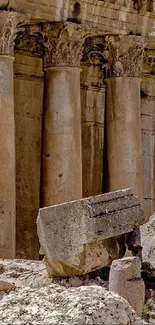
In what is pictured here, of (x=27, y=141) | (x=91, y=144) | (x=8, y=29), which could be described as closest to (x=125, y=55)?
(x=91, y=144)

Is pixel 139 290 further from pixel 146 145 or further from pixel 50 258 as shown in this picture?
pixel 146 145

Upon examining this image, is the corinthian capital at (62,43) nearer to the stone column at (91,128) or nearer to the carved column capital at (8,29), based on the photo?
the carved column capital at (8,29)

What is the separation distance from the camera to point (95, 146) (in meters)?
24.5

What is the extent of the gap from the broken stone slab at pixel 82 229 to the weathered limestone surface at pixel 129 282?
3.62 feet

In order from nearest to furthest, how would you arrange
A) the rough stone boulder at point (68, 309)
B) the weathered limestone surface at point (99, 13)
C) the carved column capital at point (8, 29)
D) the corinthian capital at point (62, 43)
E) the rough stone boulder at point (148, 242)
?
the rough stone boulder at point (68, 309), the rough stone boulder at point (148, 242), the carved column capital at point (8, 29), the weathered limestone surface at point (99, 13), the corinthian capital at point (62, 43)

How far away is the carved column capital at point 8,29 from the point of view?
19355 millimetres

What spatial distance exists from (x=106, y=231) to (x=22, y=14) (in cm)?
805

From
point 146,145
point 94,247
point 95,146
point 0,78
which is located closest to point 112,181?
→ point 95,146

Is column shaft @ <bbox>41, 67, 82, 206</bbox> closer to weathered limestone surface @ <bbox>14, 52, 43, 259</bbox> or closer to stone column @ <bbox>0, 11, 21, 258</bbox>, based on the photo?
weathered limestone surface @ <bbox>14, 52, 43, 259</bbox>

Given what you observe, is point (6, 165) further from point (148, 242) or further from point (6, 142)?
point (148, 242)

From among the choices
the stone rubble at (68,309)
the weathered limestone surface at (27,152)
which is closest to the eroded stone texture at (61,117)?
the weathered limestone surface at (27,152)

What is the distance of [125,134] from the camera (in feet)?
76.1

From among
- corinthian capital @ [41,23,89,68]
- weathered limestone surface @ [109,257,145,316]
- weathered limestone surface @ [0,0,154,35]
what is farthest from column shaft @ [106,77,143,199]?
weathered limestone surface @ [109,257,145,316]

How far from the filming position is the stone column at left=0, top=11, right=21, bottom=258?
19.1m
